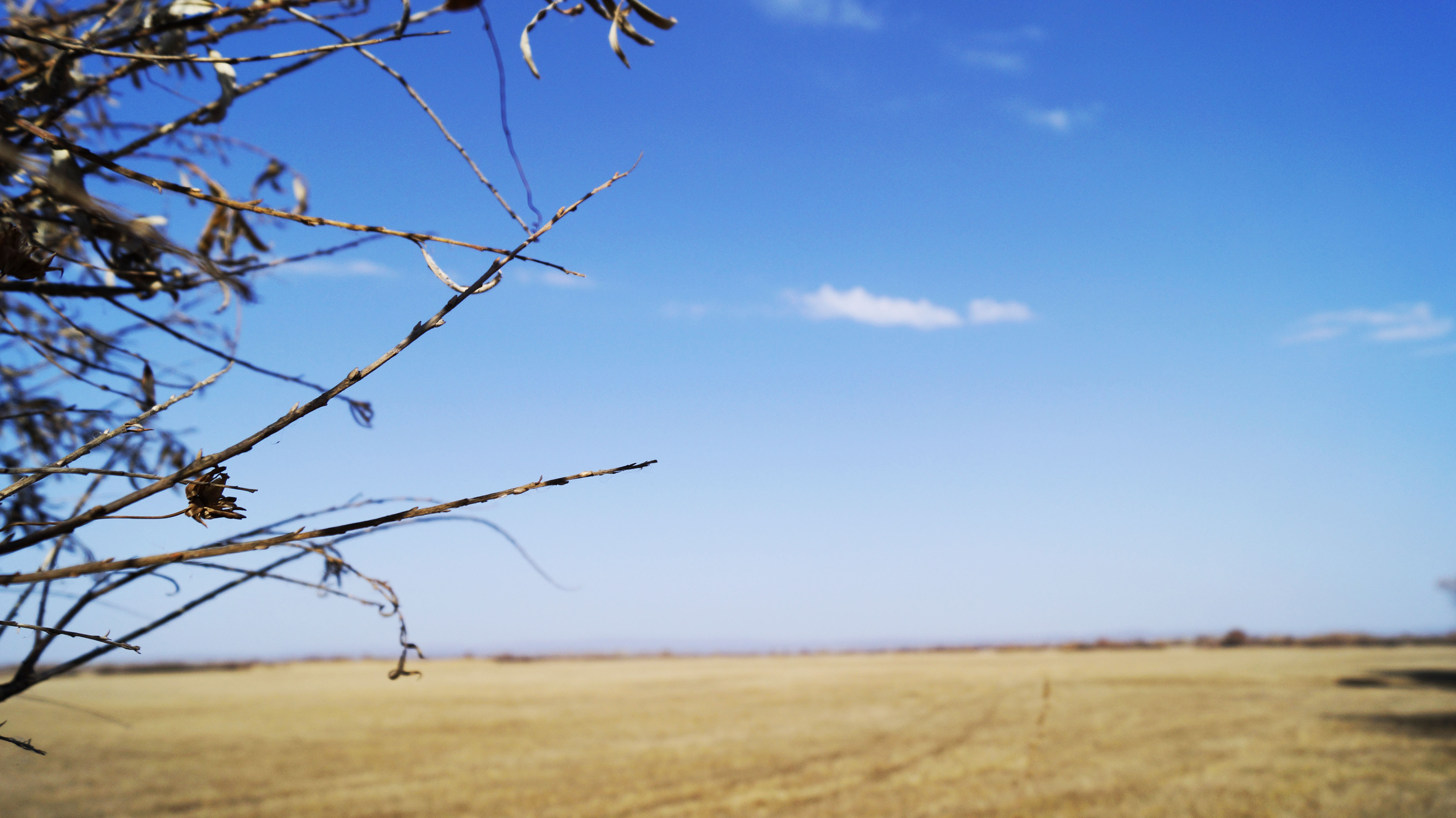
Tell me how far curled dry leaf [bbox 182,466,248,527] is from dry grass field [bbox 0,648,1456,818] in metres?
11.3

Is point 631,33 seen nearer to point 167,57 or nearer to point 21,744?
point 167,57

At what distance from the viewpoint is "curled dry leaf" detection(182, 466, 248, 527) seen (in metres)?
0.92

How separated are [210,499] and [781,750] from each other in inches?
690

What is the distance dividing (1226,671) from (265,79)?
133 ft

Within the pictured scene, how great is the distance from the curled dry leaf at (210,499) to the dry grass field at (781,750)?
11.3m

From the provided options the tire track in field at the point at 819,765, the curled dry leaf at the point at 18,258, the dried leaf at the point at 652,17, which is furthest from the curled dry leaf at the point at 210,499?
the tire track in field at the point at 819,765

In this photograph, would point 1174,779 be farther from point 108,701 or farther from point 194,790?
point 108,701

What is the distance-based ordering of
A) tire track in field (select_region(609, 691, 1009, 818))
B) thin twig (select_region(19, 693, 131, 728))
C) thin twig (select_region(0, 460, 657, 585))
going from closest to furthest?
thin twig (select_region(0, 460, 657, 585)) → thin twig (select_region(19, 693, 131, 728)) → tire track in field (select_region(609, 691, 1009, 818))

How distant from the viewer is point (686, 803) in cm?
1191

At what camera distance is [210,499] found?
94 cm

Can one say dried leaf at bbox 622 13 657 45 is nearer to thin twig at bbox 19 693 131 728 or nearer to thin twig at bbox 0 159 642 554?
thin twig at bbox 0 159 642 554

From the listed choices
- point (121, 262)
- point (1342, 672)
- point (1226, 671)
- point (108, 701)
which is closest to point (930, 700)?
point (1226, 671)

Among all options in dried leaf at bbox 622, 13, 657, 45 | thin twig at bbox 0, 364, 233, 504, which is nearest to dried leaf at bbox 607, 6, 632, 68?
dried leaf at bbox 622, 13, 657, 45


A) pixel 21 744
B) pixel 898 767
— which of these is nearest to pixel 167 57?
pixel 21 744
